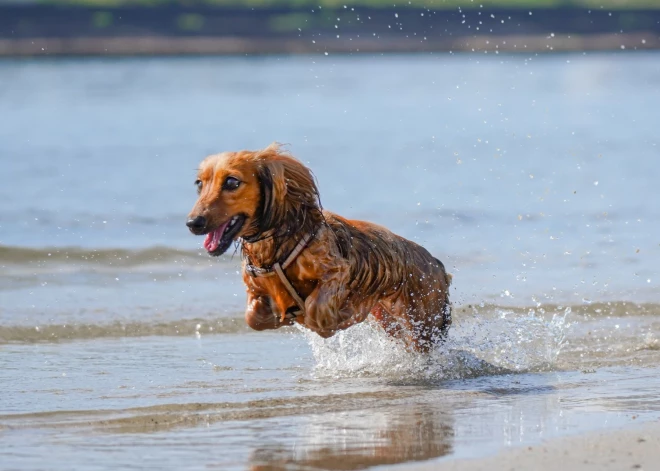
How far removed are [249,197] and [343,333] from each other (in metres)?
1.73

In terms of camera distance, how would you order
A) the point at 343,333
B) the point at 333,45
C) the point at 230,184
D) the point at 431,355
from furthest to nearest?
the point at 333,45 → the point at 343,333 → the point at 431,355 → the point at 230,184

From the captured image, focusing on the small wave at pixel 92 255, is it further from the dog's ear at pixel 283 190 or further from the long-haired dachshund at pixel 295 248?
the dog's ear at pixel 283 190

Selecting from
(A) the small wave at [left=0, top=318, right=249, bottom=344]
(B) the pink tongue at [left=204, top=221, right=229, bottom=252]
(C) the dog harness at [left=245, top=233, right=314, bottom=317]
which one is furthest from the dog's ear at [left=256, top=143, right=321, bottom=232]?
(A) the small wave at [left=0, top=318, right=249, bottom=344]

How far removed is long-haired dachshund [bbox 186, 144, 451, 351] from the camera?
20.3 feet

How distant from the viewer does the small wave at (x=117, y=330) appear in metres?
8.68

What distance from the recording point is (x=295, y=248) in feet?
21.3

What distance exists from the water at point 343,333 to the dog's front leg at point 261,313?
0.40m

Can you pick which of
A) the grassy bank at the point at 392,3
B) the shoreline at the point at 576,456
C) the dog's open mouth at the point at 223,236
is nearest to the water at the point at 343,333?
the shoreline at the point at 576,456

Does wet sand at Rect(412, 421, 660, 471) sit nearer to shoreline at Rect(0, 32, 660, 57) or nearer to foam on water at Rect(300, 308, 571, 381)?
foam on water at Rect(300, 308, 571, 381)

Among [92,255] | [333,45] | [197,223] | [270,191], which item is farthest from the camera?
[333,45]

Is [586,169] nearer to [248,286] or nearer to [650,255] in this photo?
[650,255]

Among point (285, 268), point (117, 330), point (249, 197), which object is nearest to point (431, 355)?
point (285, 268)

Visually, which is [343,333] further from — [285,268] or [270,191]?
[270,191]

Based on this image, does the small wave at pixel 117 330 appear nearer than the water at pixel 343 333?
No
